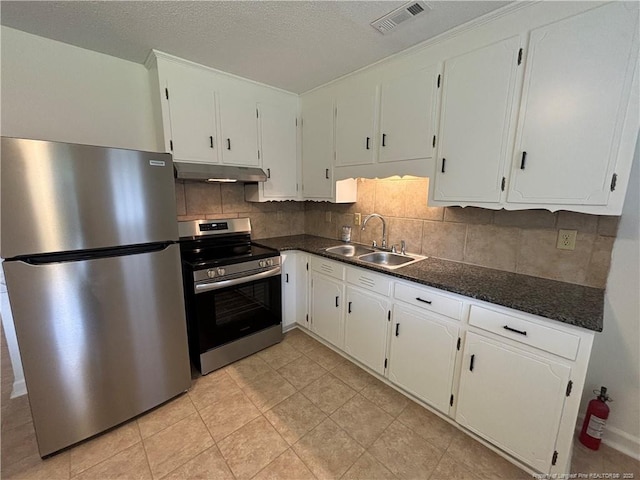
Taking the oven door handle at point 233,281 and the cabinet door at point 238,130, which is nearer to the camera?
the oven door handle at point 233,281

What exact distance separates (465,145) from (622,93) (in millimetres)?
644

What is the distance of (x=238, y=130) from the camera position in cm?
239

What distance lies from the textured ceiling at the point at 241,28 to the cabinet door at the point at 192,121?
22 centimetres

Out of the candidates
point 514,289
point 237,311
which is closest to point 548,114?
point 514,289

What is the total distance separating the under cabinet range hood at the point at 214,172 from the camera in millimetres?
2011

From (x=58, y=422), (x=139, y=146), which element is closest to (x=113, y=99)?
(x=139, y=146)

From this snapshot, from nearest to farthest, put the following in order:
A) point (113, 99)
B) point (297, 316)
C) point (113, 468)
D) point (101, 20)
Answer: point (113, 468)
point (101, 20)
point (113, 99)
point (297, 316)

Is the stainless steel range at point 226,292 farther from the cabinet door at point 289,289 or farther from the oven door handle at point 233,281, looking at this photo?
the cabinet door at point 289,289

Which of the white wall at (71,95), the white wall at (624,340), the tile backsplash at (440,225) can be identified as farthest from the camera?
the white wall at (71,95)

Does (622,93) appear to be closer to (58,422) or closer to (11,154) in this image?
(11,154)

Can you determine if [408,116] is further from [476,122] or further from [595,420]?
[595,420]


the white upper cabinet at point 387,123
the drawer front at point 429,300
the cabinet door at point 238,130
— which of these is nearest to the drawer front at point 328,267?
the drawer front at point 429,300

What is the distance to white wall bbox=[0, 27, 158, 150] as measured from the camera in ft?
5.63

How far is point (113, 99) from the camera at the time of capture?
2.05 meters
